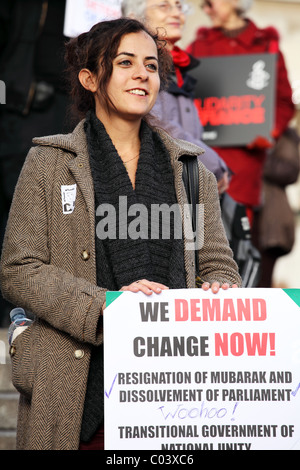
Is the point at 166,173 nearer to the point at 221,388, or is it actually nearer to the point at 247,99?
the point at 221,388

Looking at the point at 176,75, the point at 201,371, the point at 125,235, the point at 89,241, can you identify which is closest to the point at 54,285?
the point at 89,241

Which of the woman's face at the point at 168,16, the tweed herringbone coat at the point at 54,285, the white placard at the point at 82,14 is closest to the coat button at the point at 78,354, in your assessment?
the tweed herringbone coat at the point at 54,285

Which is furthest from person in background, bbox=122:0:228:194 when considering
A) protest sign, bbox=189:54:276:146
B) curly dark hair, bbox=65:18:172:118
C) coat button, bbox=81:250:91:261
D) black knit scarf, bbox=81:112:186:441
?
coat button, bbox=81:250:91:261

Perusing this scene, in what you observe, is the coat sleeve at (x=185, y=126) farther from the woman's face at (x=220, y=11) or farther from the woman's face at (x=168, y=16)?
the woman's face at (x=220, y=11)

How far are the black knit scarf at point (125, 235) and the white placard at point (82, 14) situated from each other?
7.30ft

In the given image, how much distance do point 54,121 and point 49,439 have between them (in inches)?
131

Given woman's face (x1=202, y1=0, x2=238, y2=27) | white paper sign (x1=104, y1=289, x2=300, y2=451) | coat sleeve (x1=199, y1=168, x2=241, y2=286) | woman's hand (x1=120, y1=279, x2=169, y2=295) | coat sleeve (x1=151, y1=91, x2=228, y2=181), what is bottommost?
white paper sign (x1=104, y1=289, x2=300, y2=451)

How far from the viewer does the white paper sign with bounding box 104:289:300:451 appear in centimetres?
303

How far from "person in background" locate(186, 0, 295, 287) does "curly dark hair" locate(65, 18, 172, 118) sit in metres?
2.77

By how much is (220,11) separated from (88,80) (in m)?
3.30

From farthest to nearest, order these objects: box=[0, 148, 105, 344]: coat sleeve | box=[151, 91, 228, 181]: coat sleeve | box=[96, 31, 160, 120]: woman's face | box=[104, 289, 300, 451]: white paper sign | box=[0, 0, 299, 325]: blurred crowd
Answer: box=[0, 0, 299, 325]: blurred crowd, box=[151, 91, 228, 181]: coat sleeve, box=[96, 31, 160, 120]: woman's face, box=[0, 148, 105, 344]: coat sleeve, box=[104, 289, 300, 451]: white paper sign

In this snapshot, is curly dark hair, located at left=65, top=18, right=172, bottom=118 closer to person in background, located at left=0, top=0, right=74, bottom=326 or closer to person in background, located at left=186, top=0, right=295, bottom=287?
person in background, located at left=0, top=0, right=74, bottom=326

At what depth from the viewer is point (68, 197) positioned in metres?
3.35

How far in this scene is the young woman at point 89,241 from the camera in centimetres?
319
